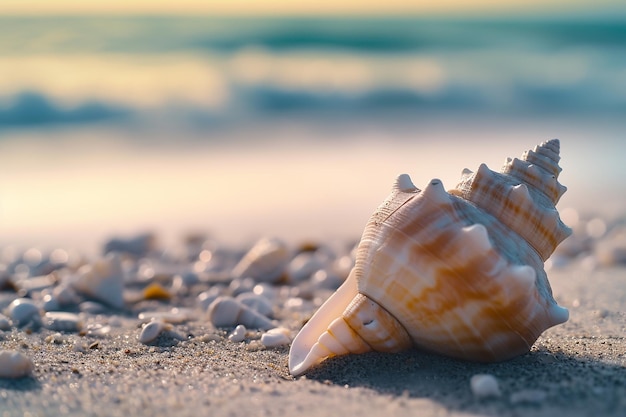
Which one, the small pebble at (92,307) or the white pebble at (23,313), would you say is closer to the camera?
the white pebble at (23,313)

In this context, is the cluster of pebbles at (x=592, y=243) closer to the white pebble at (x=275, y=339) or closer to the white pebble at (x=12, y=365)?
the white pebble at (x=275, y=339)

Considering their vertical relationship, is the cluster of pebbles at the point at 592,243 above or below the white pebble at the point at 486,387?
above

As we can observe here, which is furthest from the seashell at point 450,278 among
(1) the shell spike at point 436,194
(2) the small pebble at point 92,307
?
(2) the small pebble at point 92,307

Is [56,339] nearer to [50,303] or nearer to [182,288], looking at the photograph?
[50,303]

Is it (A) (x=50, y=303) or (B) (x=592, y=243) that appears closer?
(A) (x=50, y=303)

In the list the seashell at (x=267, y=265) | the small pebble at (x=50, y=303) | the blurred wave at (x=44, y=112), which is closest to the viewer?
the small pebble at (x=50, y=303)

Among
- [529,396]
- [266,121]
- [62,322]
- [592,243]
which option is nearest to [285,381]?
[529,396]

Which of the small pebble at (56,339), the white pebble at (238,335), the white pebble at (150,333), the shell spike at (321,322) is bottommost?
the small pebble at (56,339)

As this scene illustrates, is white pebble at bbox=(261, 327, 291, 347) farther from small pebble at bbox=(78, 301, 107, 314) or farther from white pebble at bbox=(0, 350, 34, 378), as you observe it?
small pebble at bbox=(78, 301, 107, 314)
